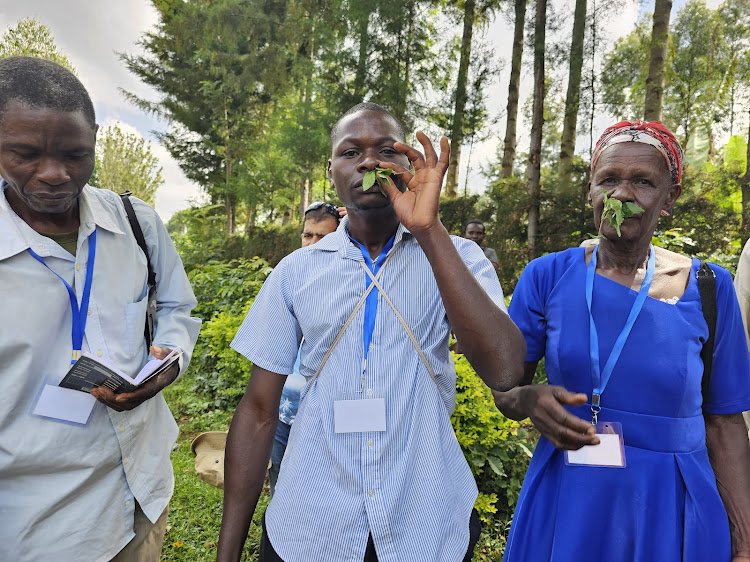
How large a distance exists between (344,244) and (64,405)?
3.66 ft

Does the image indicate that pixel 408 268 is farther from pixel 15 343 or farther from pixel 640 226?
pixel 15 343

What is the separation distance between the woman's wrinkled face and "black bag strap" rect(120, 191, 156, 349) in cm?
186

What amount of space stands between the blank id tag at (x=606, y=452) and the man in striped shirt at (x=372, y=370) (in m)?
0.35

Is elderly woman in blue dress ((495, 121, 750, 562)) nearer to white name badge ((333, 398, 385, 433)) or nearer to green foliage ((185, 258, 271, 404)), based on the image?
white name badge ((333, 398, 385, 433))

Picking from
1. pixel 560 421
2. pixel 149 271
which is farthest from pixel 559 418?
pixel 149 271

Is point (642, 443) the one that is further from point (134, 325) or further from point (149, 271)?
point (149, 271)

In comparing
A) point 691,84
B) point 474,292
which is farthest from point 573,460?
point 691,84

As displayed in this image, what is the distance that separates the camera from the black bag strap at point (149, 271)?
2.06 meters

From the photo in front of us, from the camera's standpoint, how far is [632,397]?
158 cm

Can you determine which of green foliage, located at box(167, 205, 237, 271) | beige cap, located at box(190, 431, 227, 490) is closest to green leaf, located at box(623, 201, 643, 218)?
beige cap, located at box(190, 431, 227, 490)

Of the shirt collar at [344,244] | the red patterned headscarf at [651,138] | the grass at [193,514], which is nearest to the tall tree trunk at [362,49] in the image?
the grass at [193,514]

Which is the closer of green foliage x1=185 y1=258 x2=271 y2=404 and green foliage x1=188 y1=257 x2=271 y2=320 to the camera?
green foliage x1=185 y1=258 x2=271 y2=404

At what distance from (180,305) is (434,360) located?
1302mm

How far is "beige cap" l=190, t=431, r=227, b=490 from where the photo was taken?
342 cm
